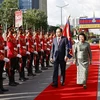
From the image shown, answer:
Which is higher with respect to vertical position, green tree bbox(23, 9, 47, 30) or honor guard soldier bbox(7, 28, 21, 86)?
green tree bbox(23, 9, 47, 30)

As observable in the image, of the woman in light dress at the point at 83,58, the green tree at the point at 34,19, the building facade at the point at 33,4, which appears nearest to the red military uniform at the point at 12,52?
the woman in light dress at the point at 83,58

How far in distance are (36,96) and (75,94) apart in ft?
3.41

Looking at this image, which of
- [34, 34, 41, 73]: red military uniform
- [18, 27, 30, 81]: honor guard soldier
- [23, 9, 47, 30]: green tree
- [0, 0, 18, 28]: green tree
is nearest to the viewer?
[18, 27, 30, 81]: honor guard soldier

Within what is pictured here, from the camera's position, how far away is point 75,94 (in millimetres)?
7848

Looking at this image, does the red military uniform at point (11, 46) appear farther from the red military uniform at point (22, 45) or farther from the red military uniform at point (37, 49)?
the red military uniform at point (37, 49)

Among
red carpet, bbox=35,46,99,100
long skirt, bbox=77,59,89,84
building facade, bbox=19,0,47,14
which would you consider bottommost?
red carpet, bbox=35,46,99,100

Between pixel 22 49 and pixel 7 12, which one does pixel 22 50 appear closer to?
pixel 22 49

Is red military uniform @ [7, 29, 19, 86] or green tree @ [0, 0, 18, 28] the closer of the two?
red military uniform @ [7, 29, 19, 86]

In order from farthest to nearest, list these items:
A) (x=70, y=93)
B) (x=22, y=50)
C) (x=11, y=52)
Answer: (x=22, y=50) < (x=11, y=52) < (x=70, y=93)

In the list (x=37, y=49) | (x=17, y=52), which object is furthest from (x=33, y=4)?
(x=17, y=52)

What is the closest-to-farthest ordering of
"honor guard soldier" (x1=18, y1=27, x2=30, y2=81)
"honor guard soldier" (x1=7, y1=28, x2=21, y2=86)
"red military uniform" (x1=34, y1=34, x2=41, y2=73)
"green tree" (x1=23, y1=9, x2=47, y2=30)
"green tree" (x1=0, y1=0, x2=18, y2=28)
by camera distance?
1. "honor guard soldier" (x1=7, y1=28, x2=21, y2=86)
2. "honor guard soldier" (x1=18, y1=27, x2=30, y2=81)
3. "red military uniform" (x1=34, y1=34, x2=41, y2=73)
4. "green tree" (x1=0, y1=0, x2=18, y2=28)
5. "green tree" (x1=23, y1=9, x2=47, y2=30)

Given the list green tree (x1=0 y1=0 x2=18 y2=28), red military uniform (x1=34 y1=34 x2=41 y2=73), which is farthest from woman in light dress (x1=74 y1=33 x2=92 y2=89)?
green tree (x1=0 y1=0 x2=18 y2=28)

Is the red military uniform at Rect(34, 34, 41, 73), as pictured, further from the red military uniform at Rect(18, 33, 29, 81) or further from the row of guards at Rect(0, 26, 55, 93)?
the red military uniform at Rect(18, 33, 29, 81)

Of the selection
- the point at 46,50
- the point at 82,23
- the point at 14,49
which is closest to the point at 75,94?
the point at 14,49
